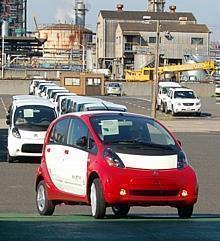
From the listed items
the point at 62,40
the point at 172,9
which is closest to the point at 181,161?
the point at 172,9

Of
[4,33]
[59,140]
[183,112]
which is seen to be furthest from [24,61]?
[59,140]

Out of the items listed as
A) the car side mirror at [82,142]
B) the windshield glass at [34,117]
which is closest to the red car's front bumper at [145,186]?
the car side mirror at [82,142]

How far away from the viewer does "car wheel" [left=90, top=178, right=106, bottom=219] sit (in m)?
10.5

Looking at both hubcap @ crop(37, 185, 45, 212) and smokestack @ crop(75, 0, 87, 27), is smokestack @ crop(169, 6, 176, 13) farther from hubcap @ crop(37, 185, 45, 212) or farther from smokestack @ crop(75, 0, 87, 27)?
hubcap @ crop(37, 185, 45, 212)

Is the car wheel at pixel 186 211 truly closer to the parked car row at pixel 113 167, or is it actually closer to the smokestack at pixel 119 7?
the parked car row at pixel 113 167

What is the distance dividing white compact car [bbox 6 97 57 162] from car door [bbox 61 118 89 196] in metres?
11.0

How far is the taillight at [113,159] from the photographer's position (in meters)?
10.5

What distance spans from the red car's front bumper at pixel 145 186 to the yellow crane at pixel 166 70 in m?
73.1

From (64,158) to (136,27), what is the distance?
104 meters

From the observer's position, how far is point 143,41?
113 meters

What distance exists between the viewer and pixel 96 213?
10.8m

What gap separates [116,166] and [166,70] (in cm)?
8007

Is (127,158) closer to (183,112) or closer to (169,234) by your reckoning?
(169,234)

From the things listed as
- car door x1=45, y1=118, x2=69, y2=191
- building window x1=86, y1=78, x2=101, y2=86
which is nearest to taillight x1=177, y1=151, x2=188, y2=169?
car door x1=45, y1=118, x2=69, y2=191
